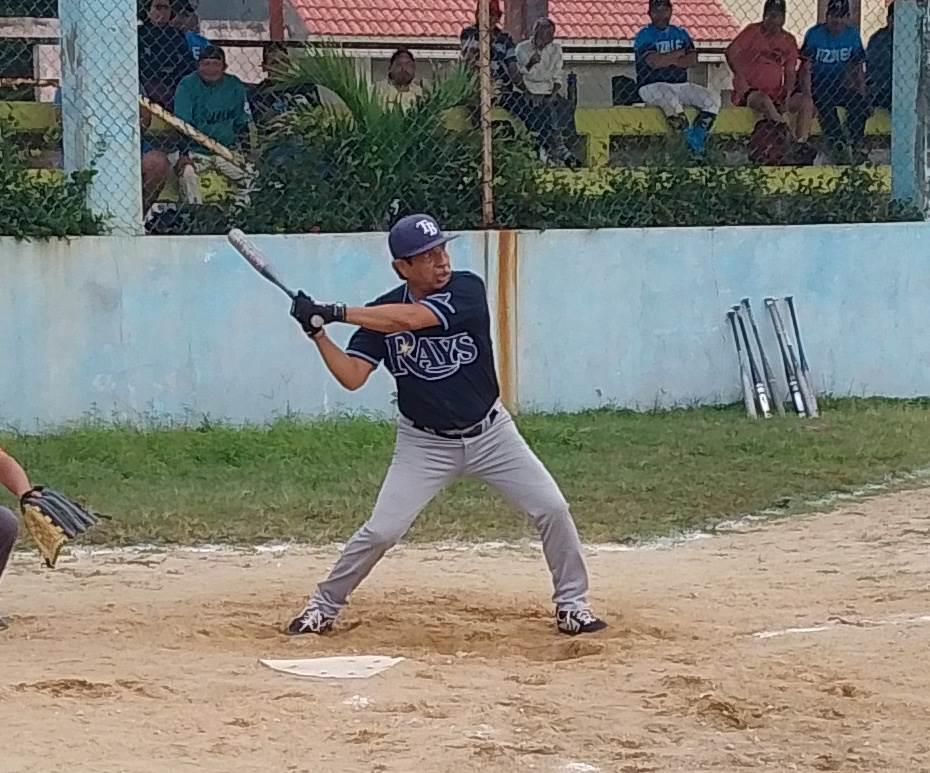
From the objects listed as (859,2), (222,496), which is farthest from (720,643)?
(859,2)

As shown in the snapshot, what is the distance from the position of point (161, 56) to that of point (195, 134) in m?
0.67

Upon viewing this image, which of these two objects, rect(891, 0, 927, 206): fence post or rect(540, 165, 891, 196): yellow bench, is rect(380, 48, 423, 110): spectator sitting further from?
rect(891, 0, 927, 206): fence post

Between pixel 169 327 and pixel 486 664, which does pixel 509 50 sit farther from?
pixel 486 664

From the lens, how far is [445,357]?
6.90 metres

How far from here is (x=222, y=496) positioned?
1017 cm

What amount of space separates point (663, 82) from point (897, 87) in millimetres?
1974

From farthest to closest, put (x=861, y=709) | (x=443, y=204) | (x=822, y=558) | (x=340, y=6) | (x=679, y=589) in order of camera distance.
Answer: (x=340, y=6), (x=443, y=204), (x=822, y=558), (x=679, y=589), (x=861, y=709)

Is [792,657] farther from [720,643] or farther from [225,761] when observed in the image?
[225,761]

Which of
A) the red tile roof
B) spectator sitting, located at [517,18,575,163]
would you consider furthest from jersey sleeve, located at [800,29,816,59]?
the red tile roof

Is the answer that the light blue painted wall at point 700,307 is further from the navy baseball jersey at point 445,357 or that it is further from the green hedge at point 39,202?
the navy baseball jersey at point 445,357

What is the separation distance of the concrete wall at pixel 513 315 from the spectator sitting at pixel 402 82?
1.12m

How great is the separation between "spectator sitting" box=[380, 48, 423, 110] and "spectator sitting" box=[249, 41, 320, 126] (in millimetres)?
560

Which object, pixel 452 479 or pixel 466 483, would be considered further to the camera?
pixel 466 483

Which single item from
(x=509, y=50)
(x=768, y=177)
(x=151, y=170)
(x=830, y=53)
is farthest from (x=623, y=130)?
(x=151, y=170)
